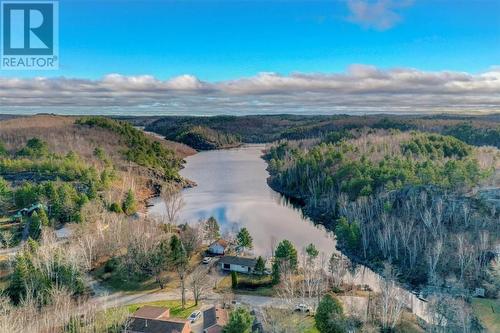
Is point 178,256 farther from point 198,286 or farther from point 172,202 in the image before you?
point 172,202

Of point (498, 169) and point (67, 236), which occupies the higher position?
point (498, 169)

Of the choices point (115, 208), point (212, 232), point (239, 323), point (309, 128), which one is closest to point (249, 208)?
point (212, 232)

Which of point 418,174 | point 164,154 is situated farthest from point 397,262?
point 164,154

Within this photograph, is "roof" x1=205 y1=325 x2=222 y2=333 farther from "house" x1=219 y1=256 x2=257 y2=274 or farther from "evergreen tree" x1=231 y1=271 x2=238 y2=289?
"house" x1=219 y1=256 x2=257 y2=274

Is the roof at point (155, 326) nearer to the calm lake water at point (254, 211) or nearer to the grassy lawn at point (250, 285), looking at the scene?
the grassy lawn at point (250, 285)

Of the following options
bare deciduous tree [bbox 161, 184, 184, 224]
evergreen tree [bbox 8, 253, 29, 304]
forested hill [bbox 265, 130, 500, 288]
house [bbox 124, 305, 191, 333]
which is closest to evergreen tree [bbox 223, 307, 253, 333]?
house [bbox 124, 305, 191, 333]

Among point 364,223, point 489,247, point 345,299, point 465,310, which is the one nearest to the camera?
point 465,310

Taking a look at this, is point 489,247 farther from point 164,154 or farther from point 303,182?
point 164,154

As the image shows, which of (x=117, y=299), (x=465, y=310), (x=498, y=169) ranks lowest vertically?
(x=117, y=299)
